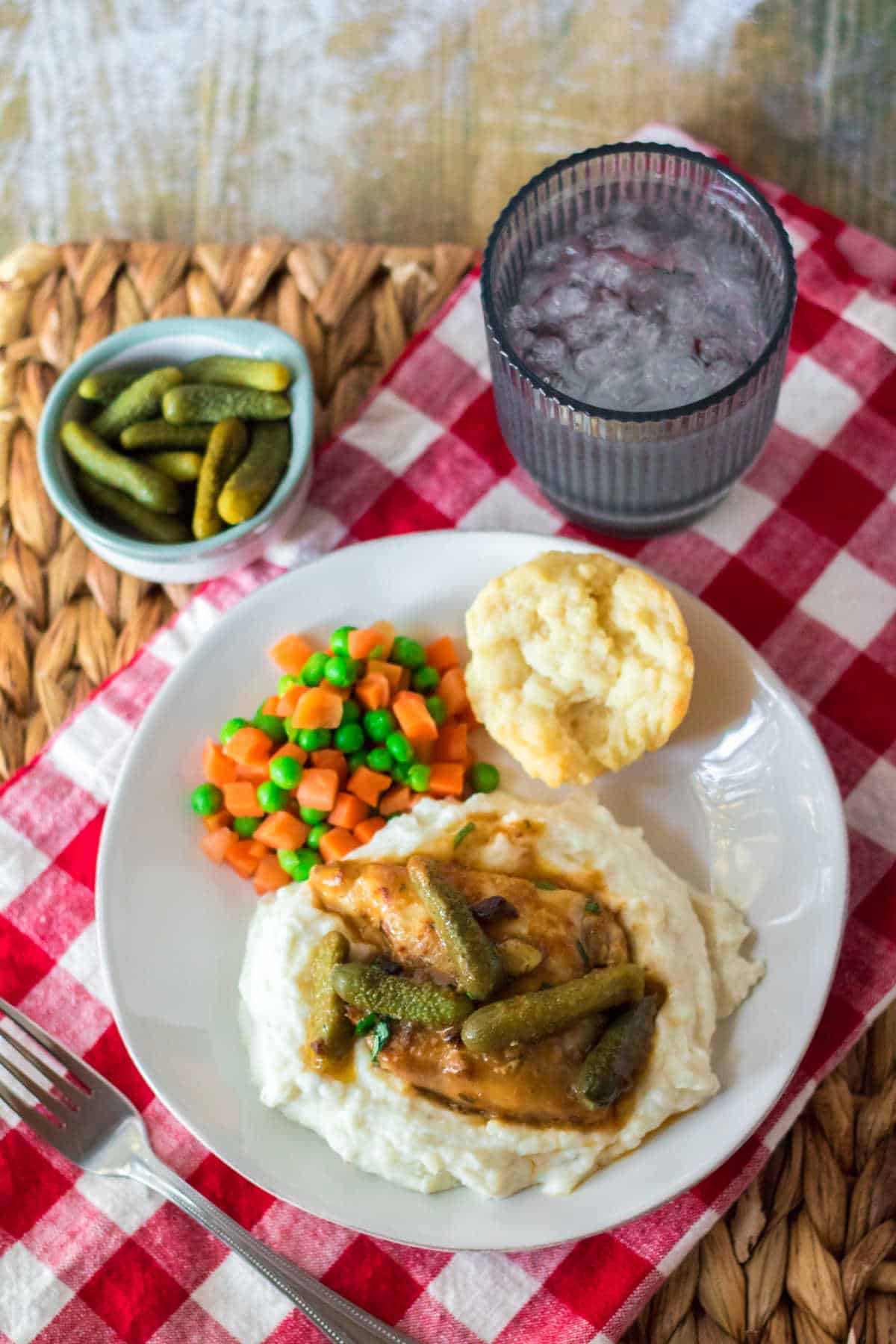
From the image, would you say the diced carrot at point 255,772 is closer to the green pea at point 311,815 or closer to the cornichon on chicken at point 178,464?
the green pea at point 311,815

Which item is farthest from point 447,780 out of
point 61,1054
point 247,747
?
point 61,1054

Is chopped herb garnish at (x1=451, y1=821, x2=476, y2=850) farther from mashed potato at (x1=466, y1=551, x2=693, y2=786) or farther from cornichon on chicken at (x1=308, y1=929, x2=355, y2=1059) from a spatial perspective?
cornichon on chicken at (x1=308, y1=929, x2=355, y2=1059)

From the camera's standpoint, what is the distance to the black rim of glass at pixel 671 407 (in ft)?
14.0

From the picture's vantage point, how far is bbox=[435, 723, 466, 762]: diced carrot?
188 inches

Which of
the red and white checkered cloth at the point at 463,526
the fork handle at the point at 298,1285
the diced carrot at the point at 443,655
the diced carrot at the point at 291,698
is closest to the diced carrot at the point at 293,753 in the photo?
the diced carrot at the point at 291,698

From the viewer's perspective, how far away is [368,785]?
15.6 feet

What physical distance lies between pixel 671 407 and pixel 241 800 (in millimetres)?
1939

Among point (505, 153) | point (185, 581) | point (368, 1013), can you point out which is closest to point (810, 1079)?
point (368, 1013)

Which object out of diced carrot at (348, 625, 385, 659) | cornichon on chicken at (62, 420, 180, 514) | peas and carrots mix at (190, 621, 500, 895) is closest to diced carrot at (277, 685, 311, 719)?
peas and carrots mix at (190, 621, 500, 895)

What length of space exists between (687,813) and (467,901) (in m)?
0.92

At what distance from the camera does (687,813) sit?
463 cm

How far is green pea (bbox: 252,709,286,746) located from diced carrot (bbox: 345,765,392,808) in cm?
31

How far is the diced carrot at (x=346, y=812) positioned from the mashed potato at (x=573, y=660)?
1.80 ft

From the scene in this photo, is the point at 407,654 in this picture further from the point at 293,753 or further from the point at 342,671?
the point at 293,753
